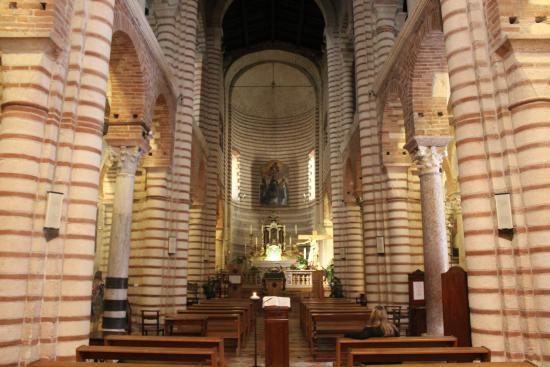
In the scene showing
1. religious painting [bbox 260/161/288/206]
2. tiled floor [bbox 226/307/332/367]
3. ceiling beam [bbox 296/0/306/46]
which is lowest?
tiled floor [bbox 226/307/332/367]

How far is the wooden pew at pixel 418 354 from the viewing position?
214 inches

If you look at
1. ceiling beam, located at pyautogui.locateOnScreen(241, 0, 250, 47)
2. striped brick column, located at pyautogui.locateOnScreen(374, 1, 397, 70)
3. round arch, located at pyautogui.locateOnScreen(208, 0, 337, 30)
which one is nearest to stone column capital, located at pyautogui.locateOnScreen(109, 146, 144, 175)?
striped brick column, located at pyautogui.locateOnScreen(374, 1, 397, 70)

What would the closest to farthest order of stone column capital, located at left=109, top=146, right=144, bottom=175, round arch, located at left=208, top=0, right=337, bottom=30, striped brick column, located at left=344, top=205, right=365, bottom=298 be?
stone column capital, located at left=109, top=146, right=144, bottom=175
striped brick column, located at left=344, top=205, right=365, bottom=298
round arch, located at left=208, top=0, right=337, bottom=30

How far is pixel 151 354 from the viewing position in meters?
5.65

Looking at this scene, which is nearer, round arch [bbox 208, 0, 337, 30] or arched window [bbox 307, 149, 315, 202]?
round arch [bbox 208, 0, 337, 30]

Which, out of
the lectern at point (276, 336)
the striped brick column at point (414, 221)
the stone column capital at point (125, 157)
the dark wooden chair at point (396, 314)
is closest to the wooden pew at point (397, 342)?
the lectern at point (276, 336)

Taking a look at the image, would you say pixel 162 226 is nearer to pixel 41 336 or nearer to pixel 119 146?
pixel 119 146

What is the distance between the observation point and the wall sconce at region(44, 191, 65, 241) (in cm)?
673

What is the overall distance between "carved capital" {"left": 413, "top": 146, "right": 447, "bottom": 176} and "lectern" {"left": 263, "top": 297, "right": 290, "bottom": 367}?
576 cm

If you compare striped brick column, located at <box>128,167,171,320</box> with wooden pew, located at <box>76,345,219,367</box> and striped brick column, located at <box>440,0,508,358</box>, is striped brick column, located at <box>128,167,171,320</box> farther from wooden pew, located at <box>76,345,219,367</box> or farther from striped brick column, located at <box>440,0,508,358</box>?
striped brick column, located at <box>440,0,508,358</box>

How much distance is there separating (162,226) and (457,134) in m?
8.72

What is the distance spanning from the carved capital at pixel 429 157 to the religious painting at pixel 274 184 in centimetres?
2252

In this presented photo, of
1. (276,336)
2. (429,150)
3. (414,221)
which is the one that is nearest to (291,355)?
(276,336)

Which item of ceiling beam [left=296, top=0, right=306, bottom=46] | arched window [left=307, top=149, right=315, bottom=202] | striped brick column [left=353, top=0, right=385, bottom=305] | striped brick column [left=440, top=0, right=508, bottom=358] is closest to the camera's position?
striped brick column [left=440, top=0, right=508, bottom=358]
